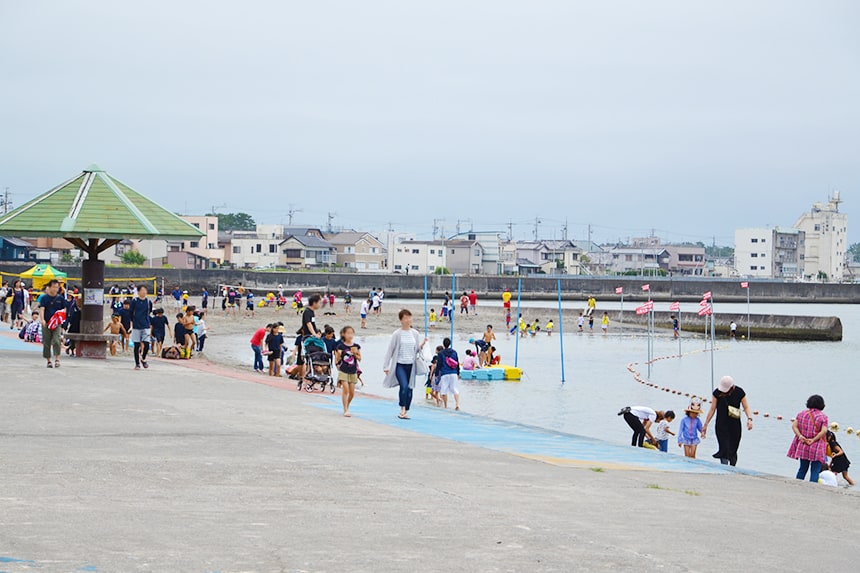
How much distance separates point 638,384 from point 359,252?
9784 centimetres

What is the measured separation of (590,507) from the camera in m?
8.80

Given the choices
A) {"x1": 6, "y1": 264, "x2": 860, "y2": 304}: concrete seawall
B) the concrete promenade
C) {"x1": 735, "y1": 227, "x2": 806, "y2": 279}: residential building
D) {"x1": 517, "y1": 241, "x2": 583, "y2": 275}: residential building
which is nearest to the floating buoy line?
the concrete promenade

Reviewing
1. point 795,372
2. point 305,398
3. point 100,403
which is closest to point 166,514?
point 100,403

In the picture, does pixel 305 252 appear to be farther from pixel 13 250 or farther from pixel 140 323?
pixel 140 323

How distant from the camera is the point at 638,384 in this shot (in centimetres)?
3469

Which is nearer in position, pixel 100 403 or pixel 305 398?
pixel 100 403

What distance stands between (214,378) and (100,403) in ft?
16.6

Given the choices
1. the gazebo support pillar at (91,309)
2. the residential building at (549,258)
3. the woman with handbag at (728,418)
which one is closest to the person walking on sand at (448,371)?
the woman with handbag at (728,418)

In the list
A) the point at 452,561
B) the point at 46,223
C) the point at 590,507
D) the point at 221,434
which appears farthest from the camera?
the point at 46,223

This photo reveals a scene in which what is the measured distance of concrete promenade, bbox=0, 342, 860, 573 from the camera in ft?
21.2

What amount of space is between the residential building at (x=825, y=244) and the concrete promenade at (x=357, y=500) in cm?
15472

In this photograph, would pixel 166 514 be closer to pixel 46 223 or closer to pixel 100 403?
pixel 100 403

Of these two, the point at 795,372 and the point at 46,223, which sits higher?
the point at 46,223

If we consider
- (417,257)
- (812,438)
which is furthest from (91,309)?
(417,257)
